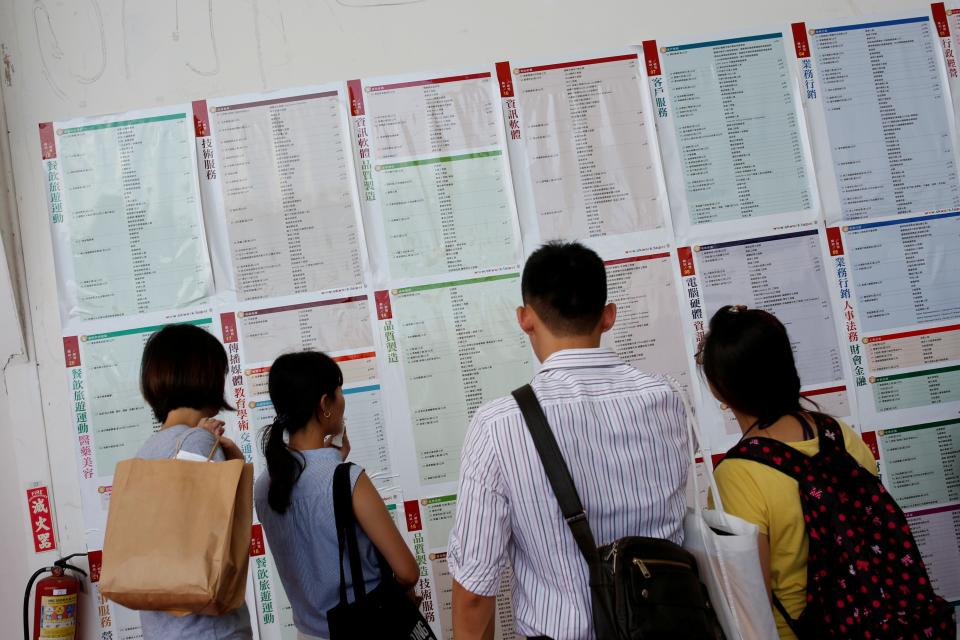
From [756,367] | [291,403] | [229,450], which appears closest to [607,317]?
[756,367]

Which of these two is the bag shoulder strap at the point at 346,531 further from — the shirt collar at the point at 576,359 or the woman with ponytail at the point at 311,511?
the shirt collar at the point at 576,359

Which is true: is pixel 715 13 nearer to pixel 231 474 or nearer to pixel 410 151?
pixel 410 151

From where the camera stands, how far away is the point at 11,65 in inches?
91.4

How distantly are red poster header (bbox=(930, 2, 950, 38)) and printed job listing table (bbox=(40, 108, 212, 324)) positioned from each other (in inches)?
95.6

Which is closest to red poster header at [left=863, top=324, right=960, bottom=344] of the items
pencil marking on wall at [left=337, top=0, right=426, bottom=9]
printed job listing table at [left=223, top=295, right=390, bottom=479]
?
printed job listing table at [left=223, top=295, right=390, bottom=479]

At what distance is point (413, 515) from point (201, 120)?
137 centimetres

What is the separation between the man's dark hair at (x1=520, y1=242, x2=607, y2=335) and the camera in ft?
4.09

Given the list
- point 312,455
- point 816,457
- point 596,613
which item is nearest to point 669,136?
point 816,457

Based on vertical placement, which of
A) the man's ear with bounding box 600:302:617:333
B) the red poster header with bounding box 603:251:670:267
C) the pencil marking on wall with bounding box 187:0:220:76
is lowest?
the man's ear with bounding box 600:302:617:333

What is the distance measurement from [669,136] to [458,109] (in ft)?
2.21

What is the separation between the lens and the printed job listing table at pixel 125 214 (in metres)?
2.28

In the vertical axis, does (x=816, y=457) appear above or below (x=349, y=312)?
below

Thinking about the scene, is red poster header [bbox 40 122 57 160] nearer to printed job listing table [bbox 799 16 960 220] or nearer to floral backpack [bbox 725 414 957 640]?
floral backpack [bbox 725 414 957 640]

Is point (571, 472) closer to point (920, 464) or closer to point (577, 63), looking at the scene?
point (577, 63)
